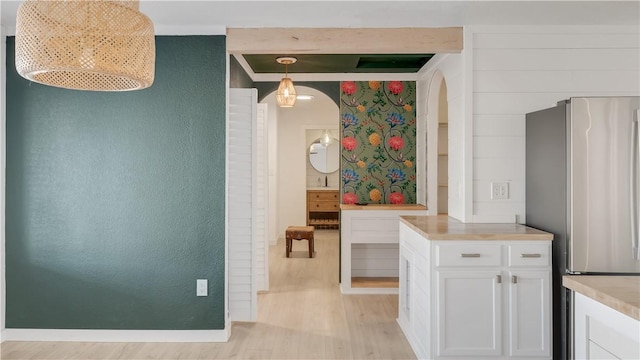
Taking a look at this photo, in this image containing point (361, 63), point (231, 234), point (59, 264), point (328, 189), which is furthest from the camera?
point (328, 189)

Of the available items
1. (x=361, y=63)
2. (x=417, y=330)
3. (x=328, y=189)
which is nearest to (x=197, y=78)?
(x=361, y=63)

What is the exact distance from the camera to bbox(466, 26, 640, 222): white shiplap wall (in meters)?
3.33

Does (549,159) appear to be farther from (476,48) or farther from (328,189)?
(328,189)

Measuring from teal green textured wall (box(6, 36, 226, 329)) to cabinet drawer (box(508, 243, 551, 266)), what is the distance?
193cm

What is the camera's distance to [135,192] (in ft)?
11.2

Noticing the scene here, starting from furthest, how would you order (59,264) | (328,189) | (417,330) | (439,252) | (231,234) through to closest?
(328,189)
(231,234)
(59,264)
(417,330)
(439,252)

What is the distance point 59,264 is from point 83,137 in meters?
0.92

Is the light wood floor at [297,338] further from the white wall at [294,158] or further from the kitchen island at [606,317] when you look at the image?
the white wall at [294,158]

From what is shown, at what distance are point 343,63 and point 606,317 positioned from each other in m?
3.66

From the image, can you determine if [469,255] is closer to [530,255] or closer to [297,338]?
[530,255]

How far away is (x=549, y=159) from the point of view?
9.70ft

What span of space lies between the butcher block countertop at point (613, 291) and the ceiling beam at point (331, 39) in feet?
7.07

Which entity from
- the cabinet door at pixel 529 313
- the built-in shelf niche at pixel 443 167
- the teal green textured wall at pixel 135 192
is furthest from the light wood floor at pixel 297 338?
the built-in shelf niche at pixel 443 167

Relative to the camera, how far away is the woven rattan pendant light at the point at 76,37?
1.63m
